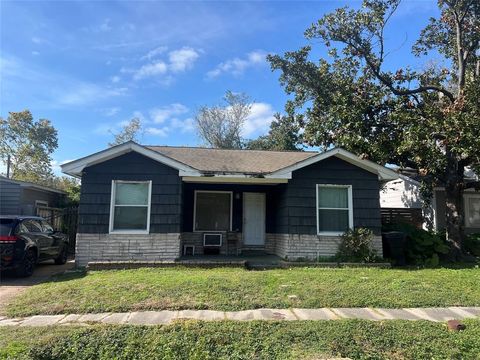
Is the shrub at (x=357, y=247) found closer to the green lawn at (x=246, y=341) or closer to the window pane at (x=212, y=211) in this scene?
the window pane at (x=212, y=211)

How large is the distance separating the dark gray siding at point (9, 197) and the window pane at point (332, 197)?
12.0 meters

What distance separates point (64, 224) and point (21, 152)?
2518cm

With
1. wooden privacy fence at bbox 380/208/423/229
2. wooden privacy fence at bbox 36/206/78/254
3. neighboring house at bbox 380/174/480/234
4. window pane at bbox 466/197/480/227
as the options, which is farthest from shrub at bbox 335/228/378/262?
wooden privacy fence at bbox 36/206/78/254

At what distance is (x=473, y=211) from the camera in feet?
61.1

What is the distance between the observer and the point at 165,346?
15.8 feet

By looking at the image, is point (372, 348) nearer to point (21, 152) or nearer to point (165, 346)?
point (165, 346)

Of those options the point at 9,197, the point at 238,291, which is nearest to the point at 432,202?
the point at 238,291

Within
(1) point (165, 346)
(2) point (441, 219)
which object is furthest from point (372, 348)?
(2) point (441, 219)

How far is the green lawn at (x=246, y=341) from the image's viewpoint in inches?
184

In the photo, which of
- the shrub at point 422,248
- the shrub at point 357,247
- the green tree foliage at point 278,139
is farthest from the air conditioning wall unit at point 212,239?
the green tree foliage at point 278,139

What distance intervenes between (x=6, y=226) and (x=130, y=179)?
3.38 meters

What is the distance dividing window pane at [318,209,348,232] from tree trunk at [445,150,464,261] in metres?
4.16

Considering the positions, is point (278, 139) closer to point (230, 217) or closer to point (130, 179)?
point (230, 217)

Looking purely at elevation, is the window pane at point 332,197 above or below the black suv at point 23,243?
above
